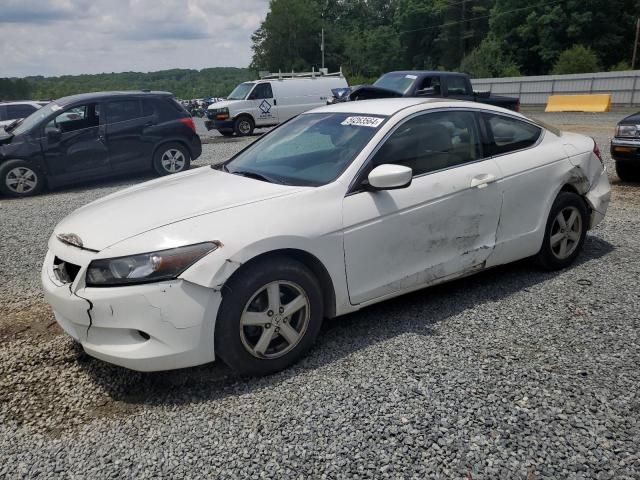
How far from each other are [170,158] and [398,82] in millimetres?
6300

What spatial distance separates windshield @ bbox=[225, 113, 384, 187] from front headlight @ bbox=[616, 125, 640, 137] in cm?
584

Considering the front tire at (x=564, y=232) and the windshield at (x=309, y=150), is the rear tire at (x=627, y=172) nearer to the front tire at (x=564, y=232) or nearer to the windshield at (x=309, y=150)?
the front tire at (x=564, y=232)

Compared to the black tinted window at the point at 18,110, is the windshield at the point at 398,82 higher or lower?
higher

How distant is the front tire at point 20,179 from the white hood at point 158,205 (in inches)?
258

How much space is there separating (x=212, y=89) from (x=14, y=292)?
296 feet

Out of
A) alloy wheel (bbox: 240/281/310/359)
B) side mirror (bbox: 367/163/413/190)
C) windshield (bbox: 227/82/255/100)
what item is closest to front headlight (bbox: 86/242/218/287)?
alloy wheel (bbox: 240/281/310/359)

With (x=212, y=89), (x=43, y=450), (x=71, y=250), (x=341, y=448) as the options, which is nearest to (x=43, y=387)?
(x=43, y=450)

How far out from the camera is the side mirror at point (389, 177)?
11.0 ft

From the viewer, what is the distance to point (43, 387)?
3131 millimetres

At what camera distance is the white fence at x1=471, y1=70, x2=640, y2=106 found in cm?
2744

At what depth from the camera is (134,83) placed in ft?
263

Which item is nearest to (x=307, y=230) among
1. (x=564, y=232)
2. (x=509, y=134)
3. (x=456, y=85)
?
(x=509, y=134)

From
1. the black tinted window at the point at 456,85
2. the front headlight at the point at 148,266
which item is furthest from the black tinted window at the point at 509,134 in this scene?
the black tinted window at the point at 456,85

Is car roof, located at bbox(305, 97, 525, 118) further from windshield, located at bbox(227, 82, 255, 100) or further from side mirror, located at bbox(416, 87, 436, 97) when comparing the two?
windshield, located at bbox(227, 82, 255, 100)
